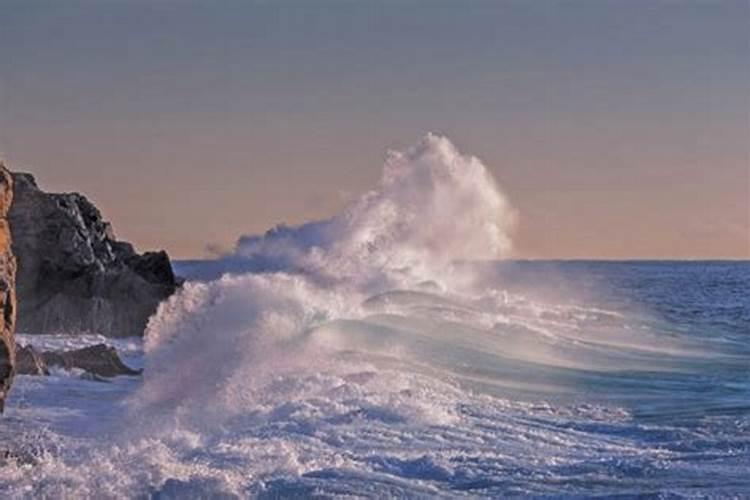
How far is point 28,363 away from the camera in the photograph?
60.7ft

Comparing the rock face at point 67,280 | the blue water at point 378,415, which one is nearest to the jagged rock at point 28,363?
the blue water at point 378,415

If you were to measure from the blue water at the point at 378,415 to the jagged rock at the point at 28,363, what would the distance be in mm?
→ 494

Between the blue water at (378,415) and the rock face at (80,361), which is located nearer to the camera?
the blue water at (378,415)

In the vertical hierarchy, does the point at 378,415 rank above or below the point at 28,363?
below

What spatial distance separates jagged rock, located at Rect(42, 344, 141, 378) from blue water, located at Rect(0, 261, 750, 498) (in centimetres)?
60

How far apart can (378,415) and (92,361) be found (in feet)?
21.4

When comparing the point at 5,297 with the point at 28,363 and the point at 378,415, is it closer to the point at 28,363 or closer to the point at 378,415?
the point at 378,415

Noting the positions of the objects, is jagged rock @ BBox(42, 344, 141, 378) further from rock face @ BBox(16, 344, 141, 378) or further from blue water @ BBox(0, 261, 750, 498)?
blue water @ BBox(0, 261, 750, 498)

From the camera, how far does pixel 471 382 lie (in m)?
20.2

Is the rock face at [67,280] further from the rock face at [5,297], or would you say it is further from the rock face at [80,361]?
the rock face at [5,297]

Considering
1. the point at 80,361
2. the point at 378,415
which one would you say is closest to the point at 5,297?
the point at 378,415

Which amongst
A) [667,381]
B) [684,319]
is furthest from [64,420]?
[684,319]

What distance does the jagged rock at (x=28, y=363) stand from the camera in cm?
1834

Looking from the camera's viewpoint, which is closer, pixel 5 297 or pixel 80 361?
pixel 5 297
